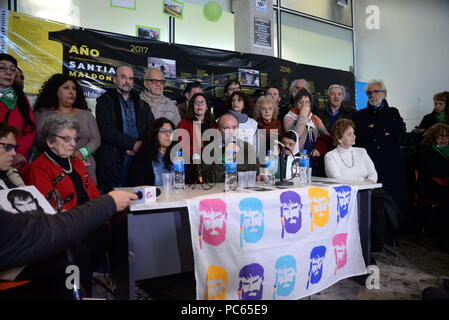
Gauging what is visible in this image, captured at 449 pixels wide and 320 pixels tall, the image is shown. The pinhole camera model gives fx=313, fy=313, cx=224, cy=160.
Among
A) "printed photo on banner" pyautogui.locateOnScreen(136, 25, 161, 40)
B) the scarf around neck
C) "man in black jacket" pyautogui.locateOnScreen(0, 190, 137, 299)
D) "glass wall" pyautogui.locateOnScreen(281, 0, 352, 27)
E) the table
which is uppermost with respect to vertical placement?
"glass wall" pyautogui.locateOnScreen(281, 0, 352, 27)

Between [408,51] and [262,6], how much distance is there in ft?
10.1

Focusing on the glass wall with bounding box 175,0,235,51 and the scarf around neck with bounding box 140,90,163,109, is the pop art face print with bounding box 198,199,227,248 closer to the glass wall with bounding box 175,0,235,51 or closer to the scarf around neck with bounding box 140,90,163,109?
the scarf around neck with bounding box 140,90,163,109

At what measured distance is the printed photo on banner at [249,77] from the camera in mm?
4395

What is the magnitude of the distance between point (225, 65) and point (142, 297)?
3.08 meters

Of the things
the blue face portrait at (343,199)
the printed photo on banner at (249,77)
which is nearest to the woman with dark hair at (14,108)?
the blue face portrait at (343,199)

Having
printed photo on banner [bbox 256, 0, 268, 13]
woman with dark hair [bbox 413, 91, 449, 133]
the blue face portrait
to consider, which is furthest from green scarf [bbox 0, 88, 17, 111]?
woman with dark hair [bbox 413, 91, 449, 133]

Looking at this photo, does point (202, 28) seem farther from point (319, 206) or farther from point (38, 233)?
point (38, 233)

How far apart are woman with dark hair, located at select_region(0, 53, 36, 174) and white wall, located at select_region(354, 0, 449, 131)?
237 inches

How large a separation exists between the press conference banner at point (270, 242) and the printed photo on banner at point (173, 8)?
3.58 metres

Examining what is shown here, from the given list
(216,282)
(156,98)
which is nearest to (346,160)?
(216,282)

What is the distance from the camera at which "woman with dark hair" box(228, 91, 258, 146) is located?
3043mm

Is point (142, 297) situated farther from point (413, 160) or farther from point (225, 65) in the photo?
point (413, 160)

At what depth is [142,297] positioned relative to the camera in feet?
7.47
